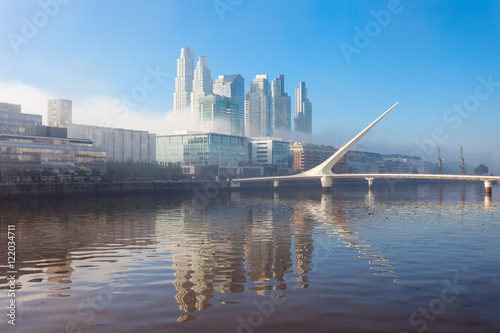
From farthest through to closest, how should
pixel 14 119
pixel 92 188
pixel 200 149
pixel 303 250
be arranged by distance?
pixel 200 149, pixel 14 119, pixel 92 188, pixel 303 250

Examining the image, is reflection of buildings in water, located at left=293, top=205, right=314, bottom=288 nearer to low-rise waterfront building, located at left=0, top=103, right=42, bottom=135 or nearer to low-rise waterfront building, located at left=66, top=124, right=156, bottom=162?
low-rise waterfront building, located at left=66, top=124, right=156, bottom=162

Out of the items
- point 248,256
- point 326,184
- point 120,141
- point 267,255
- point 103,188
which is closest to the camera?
point 248,256

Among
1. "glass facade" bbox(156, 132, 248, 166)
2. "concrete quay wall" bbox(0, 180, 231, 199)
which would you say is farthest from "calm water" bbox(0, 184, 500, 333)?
"glass facade" bbox(156, 132, 248, 166)

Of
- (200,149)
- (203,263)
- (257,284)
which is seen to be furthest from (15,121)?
(257,284)

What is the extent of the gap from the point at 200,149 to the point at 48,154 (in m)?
73.9

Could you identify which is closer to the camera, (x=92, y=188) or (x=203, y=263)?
(x=203, y=263)

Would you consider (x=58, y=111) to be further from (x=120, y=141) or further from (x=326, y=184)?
(x=326, y=184)

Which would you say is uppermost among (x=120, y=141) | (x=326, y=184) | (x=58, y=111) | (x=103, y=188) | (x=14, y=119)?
(x=58, y=111)

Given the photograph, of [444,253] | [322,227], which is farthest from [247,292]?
[322,227]

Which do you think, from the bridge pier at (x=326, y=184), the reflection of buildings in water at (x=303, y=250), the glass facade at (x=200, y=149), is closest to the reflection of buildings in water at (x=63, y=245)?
the reflection of buildings in water at (x=303, y=250)

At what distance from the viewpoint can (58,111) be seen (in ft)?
602

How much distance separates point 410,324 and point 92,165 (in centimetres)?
11241

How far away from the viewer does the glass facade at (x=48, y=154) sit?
94938mm

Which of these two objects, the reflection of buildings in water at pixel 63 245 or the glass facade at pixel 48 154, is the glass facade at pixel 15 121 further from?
the reflection of buildings in water at pixel 63 245
